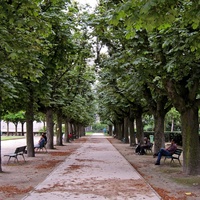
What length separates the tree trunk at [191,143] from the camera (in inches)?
448

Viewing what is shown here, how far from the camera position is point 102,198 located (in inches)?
305

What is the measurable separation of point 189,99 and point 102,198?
5.49 m

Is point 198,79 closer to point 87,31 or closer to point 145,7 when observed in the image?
point 145,7

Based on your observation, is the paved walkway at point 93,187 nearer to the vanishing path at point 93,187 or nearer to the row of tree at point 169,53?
the vanishing path at point 93,187

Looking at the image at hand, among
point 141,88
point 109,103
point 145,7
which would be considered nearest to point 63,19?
point 141,88

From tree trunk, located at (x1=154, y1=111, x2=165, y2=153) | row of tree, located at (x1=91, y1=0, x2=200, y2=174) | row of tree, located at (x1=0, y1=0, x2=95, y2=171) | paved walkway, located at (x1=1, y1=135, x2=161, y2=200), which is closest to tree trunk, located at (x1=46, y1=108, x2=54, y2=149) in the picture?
row of tree, located at (x1=0, y1=0, x2=95, y2=171)

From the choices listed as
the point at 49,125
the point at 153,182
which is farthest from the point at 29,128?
the point at 153,182

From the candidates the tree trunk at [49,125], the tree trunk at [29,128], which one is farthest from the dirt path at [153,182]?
the tree trunk at [49,125]

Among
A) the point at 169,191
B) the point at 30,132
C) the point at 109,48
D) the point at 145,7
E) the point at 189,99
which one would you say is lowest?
the point at 169,191

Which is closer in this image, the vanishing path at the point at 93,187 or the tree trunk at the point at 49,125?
the vanishing path at the point at 93,187

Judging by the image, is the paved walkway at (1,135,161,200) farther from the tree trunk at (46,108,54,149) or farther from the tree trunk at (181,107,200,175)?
the tree trunk at (46,108,54,149)

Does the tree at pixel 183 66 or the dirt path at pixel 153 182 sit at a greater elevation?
the tree at pixel 183 66

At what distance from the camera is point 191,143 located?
37.6ft

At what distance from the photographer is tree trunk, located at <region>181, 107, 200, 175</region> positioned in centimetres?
1138
